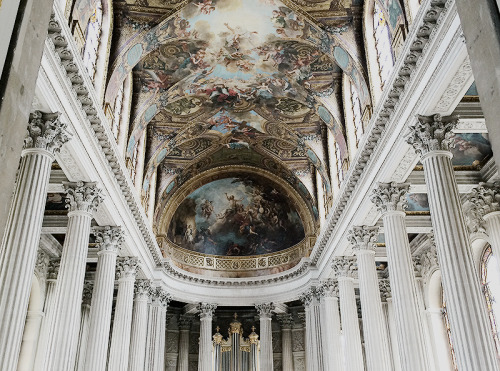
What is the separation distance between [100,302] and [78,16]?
845 cm

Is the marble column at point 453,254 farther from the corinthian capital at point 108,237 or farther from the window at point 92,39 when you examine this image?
the corinthian capital at point 108,237

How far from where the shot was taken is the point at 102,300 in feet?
53.3

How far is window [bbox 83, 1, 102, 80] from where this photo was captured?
14425mm

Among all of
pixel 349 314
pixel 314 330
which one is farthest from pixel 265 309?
pixel 349 314

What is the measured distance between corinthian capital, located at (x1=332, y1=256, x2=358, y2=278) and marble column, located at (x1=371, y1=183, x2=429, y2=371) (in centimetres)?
601

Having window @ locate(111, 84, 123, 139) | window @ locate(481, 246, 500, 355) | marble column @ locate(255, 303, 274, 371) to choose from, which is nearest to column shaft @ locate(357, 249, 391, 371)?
window @ locate(481, 246, 500, 355)

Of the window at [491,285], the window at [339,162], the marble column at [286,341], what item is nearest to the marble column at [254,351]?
the marble column at [286,341]

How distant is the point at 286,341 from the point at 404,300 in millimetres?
15064

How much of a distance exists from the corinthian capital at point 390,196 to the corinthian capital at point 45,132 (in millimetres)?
8482

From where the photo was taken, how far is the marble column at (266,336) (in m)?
25.0

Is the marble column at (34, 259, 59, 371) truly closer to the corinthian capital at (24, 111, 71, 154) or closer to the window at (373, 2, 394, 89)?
the corinthian capital at (24, 111, 71, 154)

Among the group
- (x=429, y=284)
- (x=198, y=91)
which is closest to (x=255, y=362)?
(x=429, y=284)

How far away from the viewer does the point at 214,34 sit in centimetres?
1756

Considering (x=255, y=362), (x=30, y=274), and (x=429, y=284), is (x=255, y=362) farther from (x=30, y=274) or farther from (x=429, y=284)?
(x=30, y=274)
